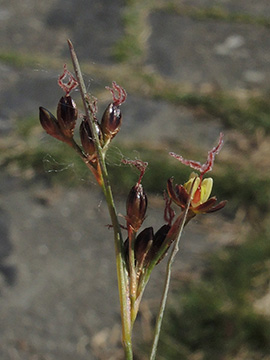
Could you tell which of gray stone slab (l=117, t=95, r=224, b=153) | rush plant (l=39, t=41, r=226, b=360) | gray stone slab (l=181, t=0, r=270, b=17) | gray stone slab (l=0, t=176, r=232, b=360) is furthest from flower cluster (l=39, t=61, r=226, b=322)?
gray stone slab (l=181, t=0, r=270, b=17)

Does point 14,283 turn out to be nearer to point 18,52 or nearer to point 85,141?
point 18,52

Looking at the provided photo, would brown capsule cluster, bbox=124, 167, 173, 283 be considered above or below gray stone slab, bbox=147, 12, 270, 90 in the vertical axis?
above

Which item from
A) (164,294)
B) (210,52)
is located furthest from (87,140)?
(210,52)

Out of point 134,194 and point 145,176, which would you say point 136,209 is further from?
point 145,176

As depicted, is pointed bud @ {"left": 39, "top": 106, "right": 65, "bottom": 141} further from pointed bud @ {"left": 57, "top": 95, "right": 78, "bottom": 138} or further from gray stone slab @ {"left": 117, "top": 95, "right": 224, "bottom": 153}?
gray stone slab @ {"left": 117, "top": 95, "right": 224, "bottom": 153}

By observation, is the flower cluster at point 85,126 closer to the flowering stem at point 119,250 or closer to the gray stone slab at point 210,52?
the flowering stem at point 119,250

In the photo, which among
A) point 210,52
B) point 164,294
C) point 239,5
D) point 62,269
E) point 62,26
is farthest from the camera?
point 239,5
